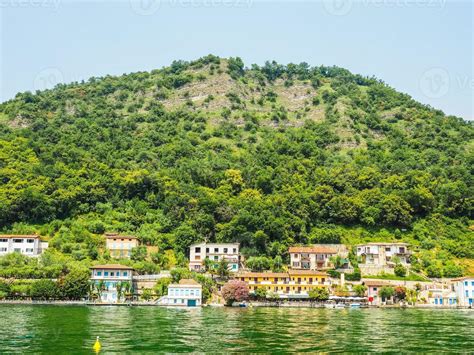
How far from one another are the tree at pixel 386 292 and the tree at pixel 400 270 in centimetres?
681

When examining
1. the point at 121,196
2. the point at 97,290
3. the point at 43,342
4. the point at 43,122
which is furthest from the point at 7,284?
the point at 43,122

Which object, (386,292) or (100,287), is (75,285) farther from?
(386,292)

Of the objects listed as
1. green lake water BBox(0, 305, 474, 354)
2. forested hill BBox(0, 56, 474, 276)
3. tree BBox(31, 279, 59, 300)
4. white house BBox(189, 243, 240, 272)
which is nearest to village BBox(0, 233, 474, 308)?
white house BBox(189, 243, 240, 272)

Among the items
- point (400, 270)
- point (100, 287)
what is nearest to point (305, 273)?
point (400, 270)

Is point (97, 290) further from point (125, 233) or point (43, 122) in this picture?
point (43, 122)

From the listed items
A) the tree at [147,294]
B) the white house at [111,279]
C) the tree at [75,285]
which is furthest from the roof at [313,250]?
the tree at [75,285]

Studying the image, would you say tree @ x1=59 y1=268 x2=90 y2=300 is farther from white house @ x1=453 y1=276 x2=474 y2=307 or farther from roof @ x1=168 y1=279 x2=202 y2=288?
white house @ x1=453 y1=276 x2=474 y2=307

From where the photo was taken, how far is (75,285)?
74.8 meters

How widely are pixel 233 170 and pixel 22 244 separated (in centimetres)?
4073

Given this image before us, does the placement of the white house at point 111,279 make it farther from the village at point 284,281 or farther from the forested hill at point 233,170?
the forested hill at point 233,170

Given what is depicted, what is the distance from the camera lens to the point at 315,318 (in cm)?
5700

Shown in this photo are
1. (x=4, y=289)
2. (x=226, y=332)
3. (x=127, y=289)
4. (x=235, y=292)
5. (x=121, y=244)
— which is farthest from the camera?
(x=121, y=244)

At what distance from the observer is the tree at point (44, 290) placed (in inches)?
2899

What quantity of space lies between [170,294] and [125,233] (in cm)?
2091
